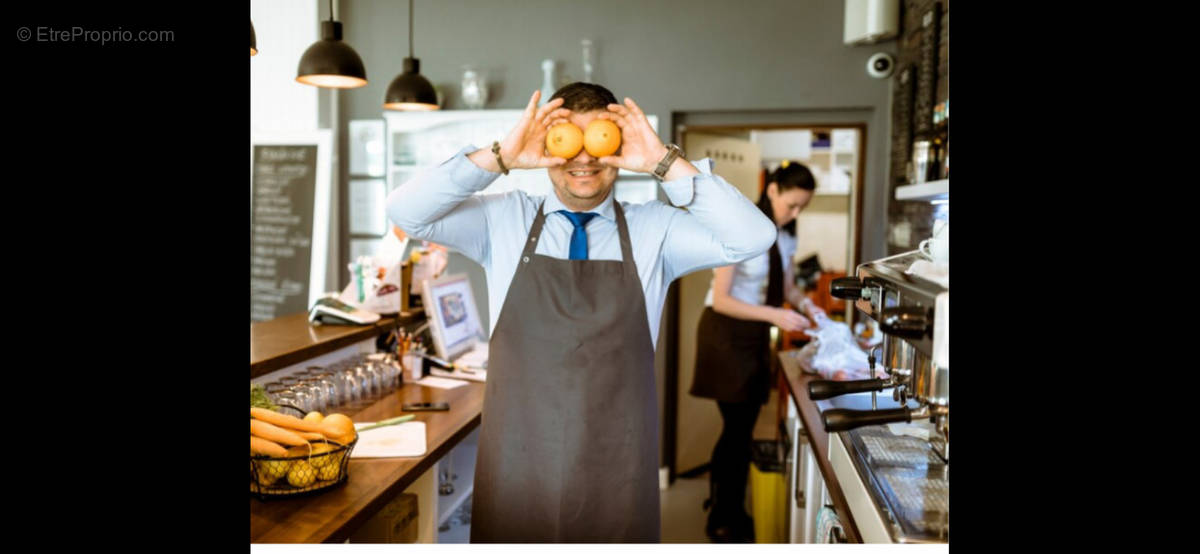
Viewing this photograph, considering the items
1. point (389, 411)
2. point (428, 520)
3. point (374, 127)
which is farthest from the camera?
point (374, 127)

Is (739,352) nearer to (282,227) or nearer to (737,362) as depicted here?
(737,362)

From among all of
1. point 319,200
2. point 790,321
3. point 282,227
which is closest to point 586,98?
point 790,321

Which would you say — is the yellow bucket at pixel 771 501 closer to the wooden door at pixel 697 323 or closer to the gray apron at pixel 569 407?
the wooden door at pixel 697 323

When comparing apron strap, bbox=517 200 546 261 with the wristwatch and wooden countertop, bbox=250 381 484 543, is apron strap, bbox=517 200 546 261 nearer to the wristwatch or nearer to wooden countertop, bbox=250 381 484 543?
the wristwatch

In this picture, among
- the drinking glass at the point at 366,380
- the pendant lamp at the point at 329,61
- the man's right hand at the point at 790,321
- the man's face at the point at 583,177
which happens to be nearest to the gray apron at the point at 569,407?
→ the man's face at the point at 583,177

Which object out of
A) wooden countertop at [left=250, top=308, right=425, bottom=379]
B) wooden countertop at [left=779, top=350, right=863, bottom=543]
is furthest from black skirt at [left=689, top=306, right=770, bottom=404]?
wooden countertop at [left=250, top=308, right=425, bottom=379]

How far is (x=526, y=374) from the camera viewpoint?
1.54 metres

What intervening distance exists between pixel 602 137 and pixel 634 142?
0.23 feet

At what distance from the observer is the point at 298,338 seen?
90.6 inches

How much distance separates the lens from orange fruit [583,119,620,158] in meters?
1.38
